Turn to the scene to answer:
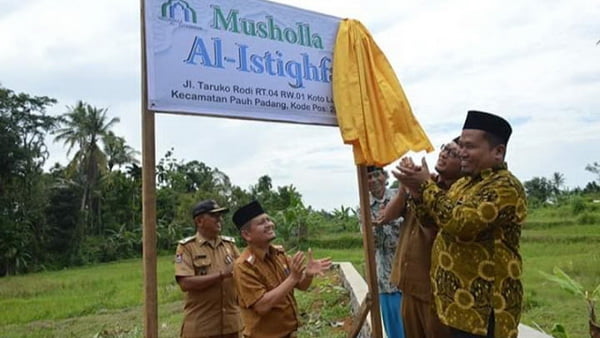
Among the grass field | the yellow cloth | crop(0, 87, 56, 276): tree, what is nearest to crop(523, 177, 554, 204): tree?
the grass field

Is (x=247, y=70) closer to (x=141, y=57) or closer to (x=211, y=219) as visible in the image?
(x=141, y=57)

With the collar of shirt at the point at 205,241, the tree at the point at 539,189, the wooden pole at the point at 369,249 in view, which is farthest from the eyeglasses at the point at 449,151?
the tree at the point at 539,189

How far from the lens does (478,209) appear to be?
2.03 meters

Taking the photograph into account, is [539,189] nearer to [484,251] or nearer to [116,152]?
[116,152]

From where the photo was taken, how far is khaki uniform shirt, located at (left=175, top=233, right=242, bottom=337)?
3.35 m

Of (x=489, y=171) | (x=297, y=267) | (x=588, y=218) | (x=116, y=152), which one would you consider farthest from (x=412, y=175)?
(x=116, y=152)

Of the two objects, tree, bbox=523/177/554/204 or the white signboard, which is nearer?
the white signboard

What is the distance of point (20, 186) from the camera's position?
28.4m

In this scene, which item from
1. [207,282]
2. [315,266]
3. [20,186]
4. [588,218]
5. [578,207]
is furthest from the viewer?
[20,186]

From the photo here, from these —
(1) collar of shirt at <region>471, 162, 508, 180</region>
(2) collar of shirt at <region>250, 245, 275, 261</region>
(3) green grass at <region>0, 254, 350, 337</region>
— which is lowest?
(3) green grass at <region>0, 254, 350, 337</region>

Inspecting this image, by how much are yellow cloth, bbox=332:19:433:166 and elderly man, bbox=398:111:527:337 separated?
2.67ft

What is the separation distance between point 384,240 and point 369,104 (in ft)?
3.41

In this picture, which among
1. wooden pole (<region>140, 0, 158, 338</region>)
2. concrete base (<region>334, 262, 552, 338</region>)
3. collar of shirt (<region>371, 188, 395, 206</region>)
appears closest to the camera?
wooden pole (<region>140, 0, 158, 338</region>)

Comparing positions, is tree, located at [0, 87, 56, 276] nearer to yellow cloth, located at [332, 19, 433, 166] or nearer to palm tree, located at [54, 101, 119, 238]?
palm tree, located at [54, 101, 119, 238]
